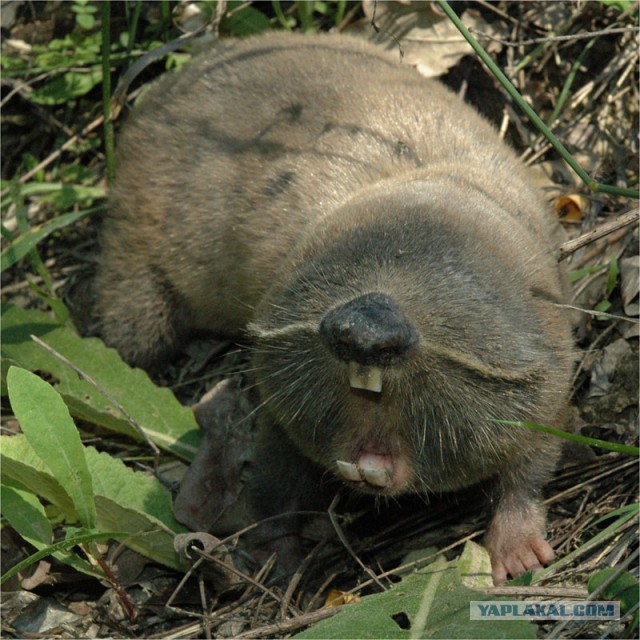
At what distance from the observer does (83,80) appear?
5.73 meters

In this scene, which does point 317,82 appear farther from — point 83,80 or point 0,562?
point 0,562

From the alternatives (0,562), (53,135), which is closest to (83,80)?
(53,135)

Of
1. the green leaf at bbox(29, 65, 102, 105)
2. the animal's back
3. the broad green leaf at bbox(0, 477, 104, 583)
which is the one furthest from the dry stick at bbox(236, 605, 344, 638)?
the green leaf at bbox(29, 65, 102, 105)

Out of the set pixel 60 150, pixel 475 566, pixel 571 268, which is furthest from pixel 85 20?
pixel 475 566

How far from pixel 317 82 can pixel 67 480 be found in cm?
234

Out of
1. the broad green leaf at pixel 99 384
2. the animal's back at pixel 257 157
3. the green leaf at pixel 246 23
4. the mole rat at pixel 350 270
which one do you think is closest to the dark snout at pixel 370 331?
the mole rat at pixel 350 270

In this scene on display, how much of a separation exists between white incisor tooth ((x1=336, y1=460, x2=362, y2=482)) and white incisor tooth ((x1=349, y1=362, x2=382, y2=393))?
412 mm

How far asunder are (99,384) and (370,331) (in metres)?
2.29

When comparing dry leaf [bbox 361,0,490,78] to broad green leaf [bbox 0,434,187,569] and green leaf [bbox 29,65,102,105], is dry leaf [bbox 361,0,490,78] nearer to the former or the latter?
green leaf [bbox 29,65,102,105]

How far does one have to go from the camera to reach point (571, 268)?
4.97 meters

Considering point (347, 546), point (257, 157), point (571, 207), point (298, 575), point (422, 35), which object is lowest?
point (298, 575)

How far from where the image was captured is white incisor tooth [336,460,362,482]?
3.49 meters

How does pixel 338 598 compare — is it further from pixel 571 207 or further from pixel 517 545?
pixel 571 207

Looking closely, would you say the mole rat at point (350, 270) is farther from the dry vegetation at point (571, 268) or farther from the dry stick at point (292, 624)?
the dry stick at point (292, 624)
